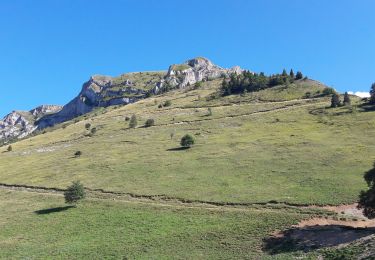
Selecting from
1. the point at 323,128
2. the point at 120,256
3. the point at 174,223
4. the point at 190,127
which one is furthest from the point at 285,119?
the point at 120,256

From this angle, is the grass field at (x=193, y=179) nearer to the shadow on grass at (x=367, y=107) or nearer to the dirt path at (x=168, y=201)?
the dirt path at (x=168, y=201)

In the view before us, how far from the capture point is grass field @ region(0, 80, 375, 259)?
5544cm

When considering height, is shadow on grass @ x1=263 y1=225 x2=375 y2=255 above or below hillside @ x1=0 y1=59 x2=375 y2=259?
below

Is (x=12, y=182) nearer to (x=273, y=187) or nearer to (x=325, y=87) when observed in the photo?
(x=273, y=187)

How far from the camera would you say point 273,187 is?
234 ft

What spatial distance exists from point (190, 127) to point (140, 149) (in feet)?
85.7

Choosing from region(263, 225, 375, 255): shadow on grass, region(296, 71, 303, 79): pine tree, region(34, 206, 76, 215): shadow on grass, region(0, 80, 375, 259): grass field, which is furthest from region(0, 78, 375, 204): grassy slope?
region(296, 71, 303, 79): pine tree

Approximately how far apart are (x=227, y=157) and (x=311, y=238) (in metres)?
45.5

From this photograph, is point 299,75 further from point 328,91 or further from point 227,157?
point 227,157

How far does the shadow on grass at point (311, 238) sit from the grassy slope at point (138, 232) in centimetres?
176

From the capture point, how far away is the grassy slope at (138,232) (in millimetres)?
52219

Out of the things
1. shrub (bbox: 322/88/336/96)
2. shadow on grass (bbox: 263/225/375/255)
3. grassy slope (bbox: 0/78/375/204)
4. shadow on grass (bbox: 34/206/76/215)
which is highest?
shrub (bbox: 322/88/336/96)

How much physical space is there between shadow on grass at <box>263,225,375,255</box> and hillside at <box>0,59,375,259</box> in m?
0.91

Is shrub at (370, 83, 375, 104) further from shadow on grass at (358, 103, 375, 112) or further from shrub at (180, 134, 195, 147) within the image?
shrub at (180, 134, 195, 147)
